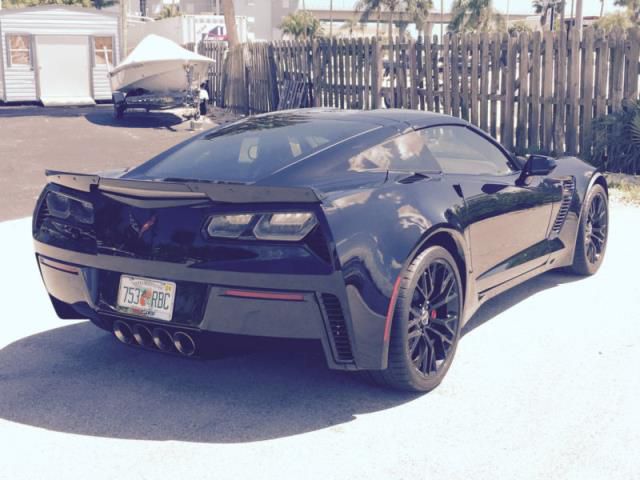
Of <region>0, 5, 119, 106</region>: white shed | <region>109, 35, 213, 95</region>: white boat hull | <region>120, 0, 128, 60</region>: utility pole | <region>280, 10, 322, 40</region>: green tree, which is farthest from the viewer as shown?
<region>280, 10, 322, 40</region>: green tree

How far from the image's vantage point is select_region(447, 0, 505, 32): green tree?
306 feet

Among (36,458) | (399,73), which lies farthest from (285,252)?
(399,73)

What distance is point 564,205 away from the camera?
6211 mm

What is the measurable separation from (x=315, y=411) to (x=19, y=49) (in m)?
27.0

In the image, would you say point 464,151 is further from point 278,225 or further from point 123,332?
point 123,332

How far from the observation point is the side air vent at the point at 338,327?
3885 mm

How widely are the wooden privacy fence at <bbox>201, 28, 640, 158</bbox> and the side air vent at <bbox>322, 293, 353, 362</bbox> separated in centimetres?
896

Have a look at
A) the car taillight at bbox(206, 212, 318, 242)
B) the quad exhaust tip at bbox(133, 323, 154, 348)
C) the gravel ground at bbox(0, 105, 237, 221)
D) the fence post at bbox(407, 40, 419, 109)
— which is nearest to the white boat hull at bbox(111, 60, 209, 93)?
the gravel ground at bbox(0, 105, 237, 221)

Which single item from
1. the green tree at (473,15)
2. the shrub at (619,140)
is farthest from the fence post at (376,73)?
the green tree at (473,15)

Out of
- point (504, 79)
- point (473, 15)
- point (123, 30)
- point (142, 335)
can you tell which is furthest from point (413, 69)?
point (473, 15)

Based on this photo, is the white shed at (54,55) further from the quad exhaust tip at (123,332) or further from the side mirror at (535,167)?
the quad exhaust tip at (123,332)

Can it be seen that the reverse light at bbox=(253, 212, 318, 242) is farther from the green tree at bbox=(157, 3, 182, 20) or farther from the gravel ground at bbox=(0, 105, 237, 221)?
the green tree at bbox=(157, 3, 182, 20)

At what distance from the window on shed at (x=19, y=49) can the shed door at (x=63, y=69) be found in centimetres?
31

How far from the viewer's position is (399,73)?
15.2 meters
